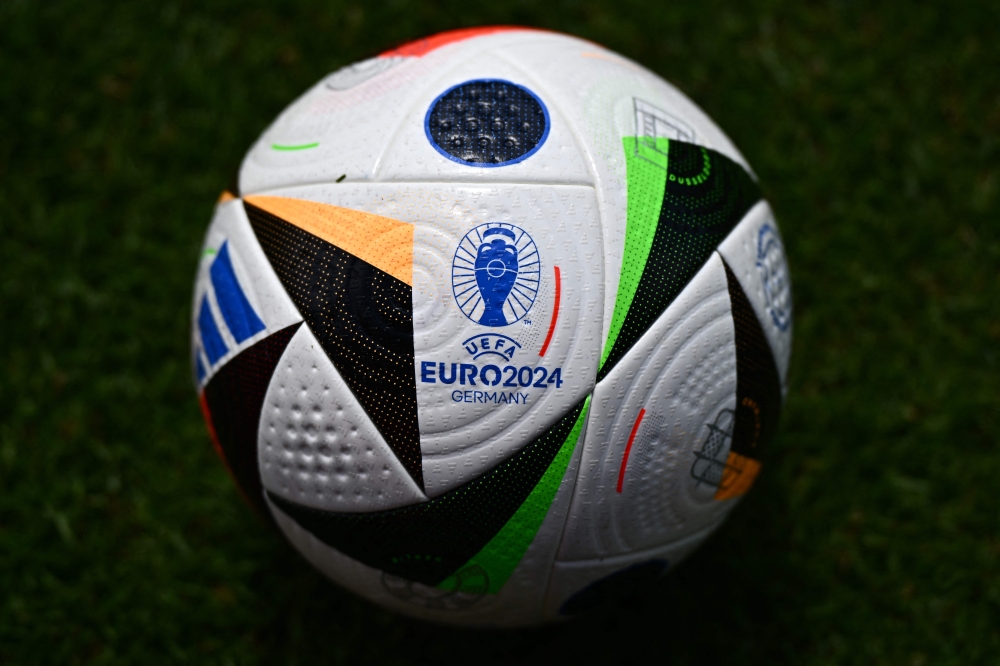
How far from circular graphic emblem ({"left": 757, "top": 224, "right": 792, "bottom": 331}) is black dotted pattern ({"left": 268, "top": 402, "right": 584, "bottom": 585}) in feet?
2.18

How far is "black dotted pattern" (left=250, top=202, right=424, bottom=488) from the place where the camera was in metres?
2.07

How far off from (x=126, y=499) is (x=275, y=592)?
0.68 meters

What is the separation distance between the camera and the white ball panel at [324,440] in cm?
213

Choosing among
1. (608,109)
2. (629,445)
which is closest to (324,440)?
(629,445)

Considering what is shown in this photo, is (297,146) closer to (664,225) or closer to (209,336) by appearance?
(209,336)

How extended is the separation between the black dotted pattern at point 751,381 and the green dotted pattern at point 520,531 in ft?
1.55

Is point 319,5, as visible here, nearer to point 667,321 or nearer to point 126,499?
point 126,499

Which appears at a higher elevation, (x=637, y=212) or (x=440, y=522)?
(x=637, y=212)

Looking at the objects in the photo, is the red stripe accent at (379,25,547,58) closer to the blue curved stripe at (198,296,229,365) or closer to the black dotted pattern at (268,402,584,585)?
the blue curved stripe at (198,296,229,365)

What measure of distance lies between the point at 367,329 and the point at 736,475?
111 centimetres

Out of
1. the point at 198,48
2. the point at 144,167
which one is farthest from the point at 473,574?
the point at 198,48

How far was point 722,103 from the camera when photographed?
4004mm

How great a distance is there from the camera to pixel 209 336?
94.1 inches

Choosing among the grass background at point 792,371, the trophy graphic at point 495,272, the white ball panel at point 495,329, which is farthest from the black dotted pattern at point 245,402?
the grass background at point 792,371
